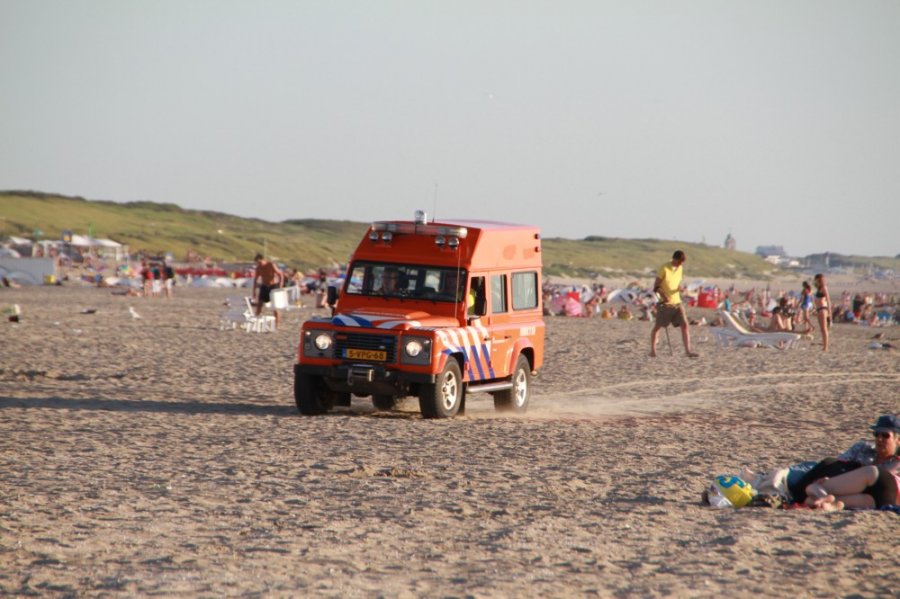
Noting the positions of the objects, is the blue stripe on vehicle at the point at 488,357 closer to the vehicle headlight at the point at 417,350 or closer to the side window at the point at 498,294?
the side window at the point at 498,294

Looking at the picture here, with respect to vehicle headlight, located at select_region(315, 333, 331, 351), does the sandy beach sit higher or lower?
lower

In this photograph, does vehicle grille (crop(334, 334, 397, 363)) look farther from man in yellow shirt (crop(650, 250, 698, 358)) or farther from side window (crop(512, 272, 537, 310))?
man in yellow shirt (crop(650, 250, 698, 358))

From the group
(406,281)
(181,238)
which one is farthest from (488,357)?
(181,238)

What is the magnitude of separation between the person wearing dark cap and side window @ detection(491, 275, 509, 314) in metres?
6.99

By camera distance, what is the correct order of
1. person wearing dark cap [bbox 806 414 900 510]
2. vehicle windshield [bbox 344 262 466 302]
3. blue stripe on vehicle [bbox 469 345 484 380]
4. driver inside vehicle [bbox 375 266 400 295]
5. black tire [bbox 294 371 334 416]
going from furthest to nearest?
1. driver inside vehicle [bbox 375 266 400 295]
2. vehicle windshield [bbox 344 262 466 302]
3. blue stripe on vehicle [bbox 469 345 484 380]
4. black tire [bbox 294 371 334 416]
5. person wearing dark cap [bbox 806 414 900 510]

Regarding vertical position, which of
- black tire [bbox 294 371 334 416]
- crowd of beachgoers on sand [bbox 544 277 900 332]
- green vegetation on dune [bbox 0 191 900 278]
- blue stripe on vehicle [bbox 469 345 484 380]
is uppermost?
green vegetation on dune [bbox 0 191 900 278]

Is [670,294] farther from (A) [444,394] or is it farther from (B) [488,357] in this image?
(A) [444,394]

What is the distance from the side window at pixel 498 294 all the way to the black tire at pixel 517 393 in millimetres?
789

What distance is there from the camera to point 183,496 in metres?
9.20

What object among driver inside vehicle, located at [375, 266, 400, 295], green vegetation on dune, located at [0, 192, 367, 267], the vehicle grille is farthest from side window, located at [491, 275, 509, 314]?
green vegetation on dune, located at [0, 192, 367, 267]

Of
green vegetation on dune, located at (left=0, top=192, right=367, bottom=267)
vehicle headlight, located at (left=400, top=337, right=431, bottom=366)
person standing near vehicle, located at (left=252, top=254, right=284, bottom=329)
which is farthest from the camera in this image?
green vegetation on dune, located at (left=0, top=192, right=367, bottom=267)

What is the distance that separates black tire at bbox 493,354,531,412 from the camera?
16.2 meters

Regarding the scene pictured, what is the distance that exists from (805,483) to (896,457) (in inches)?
25.9

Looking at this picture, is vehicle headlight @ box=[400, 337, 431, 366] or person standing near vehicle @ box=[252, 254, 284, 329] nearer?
vehicle headlight @ box=[400, 337, 431, 366]
